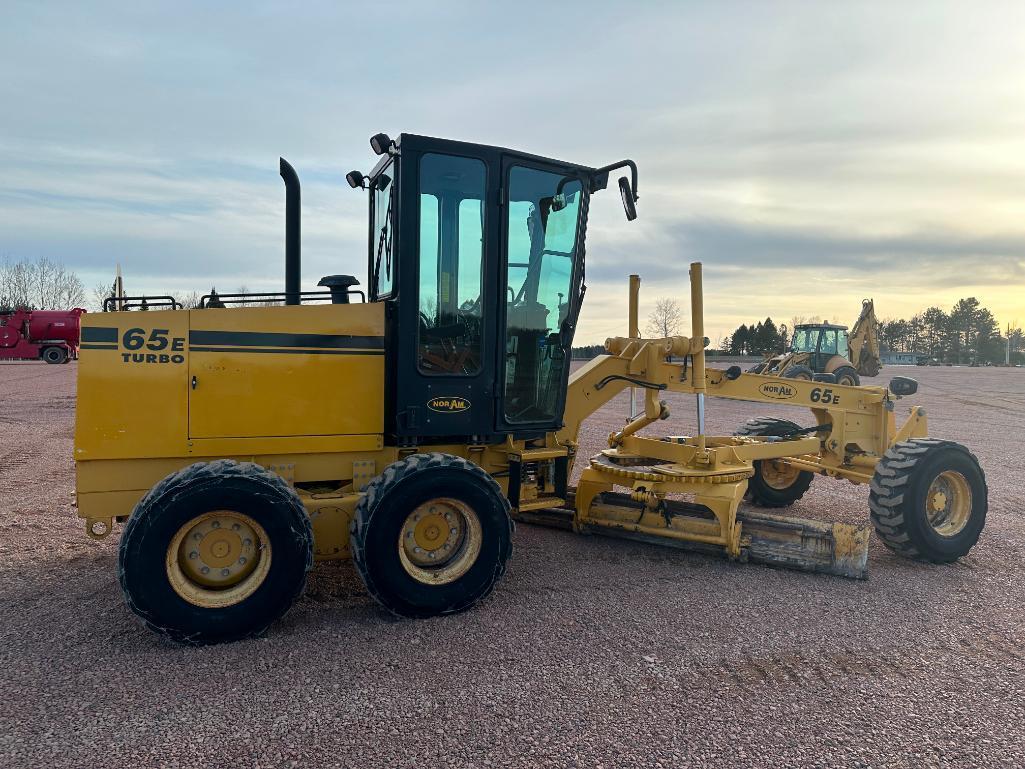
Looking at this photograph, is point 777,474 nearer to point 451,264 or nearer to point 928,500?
point 928,500

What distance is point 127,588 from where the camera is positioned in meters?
→ 4.09

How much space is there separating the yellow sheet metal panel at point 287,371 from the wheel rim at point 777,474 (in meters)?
4.90

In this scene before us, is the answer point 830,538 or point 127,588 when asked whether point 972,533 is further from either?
point 127,588

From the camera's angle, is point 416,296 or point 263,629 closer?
point 263,629

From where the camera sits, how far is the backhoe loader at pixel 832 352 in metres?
24.2

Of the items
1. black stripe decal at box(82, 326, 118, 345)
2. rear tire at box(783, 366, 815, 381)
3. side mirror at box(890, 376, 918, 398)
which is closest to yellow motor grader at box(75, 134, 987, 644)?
black stripe decal at box(82, 326, 118, 345)

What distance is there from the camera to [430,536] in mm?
4852

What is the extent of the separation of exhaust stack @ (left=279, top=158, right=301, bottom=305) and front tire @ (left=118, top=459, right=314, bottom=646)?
5.04 ft

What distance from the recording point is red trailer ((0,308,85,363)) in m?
30.0

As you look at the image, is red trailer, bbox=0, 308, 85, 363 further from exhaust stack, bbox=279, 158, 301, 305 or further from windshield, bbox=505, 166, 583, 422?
windshield, bbox=505, 166, 583, 422

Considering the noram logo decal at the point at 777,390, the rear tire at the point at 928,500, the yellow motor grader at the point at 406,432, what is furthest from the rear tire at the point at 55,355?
the rear tire at the point at 928,500

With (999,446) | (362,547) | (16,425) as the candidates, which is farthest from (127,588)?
(999,446)

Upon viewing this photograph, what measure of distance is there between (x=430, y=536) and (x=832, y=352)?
79.0ft

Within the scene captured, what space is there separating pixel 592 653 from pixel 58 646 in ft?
10.2
